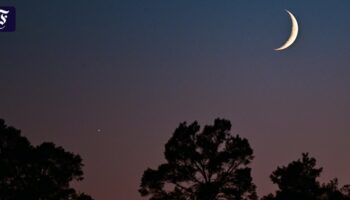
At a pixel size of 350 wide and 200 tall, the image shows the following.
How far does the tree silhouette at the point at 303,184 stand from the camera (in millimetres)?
70938

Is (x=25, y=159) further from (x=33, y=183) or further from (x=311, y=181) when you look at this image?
(x=311, y=181)

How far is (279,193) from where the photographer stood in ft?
235

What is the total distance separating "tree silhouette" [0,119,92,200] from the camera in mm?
67188

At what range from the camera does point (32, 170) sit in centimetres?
6825

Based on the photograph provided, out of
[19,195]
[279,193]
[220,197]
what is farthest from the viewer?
[279,193]

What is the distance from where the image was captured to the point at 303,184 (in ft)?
237

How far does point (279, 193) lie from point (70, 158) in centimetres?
2103

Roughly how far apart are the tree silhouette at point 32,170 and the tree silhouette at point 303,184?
63.6ft

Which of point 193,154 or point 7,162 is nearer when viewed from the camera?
point 193,154

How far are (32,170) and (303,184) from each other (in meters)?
26.8

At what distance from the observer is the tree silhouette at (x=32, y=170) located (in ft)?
220

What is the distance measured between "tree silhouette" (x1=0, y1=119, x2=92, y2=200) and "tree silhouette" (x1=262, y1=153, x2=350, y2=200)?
63.6 ft

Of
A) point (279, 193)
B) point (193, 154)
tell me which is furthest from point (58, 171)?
point (279, 193)

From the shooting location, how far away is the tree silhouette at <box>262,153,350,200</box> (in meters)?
70.9
